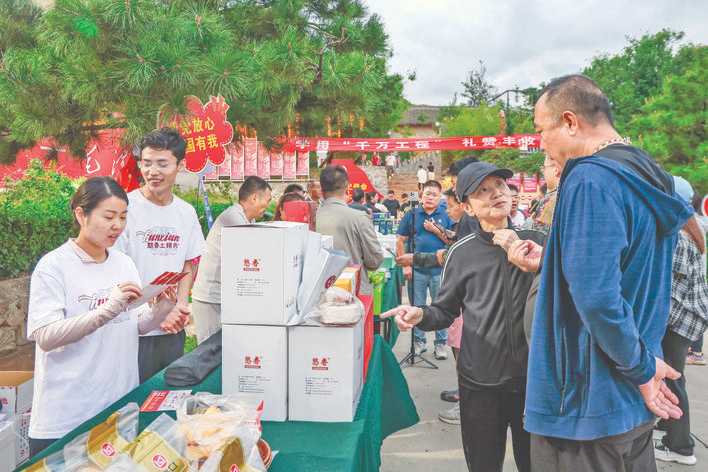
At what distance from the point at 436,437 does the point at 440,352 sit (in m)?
1.68

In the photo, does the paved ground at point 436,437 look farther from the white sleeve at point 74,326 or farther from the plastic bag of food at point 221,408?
the white sleeve at point 74,326

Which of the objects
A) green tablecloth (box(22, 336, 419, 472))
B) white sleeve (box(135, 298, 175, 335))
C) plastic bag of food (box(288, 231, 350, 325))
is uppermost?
plastic bag of food (box(288, 231, 350, 325))

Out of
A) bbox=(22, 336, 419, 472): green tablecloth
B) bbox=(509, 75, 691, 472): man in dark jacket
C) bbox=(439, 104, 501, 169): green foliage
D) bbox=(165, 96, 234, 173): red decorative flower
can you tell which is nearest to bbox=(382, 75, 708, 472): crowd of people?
bbox=(509, 75, 691, 472): man in dark jacket

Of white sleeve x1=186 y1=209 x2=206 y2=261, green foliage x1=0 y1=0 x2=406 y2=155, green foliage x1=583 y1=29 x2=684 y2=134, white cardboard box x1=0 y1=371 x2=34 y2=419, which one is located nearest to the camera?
white cardboard box x1=0 y1=371 x2=34 y2=419

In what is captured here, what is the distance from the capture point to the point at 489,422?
76.3 inches

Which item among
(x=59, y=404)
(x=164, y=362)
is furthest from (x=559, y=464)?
(x=164, y=362)

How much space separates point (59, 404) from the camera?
1.62 m

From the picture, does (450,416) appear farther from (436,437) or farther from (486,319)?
(486,319)

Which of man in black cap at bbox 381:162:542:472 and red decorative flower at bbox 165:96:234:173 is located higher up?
red decorative flower at bbox 165:96:234:173

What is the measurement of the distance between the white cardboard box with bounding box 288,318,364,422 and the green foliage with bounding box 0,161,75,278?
2.98 m

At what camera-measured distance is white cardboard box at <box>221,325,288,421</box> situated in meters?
1.61

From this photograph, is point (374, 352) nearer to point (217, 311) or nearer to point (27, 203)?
point (217, 311)

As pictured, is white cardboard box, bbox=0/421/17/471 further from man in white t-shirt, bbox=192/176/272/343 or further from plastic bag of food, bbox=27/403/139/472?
man in white t-shirt, bbox=192/176/272/343

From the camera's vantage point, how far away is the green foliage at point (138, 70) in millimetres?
2725
